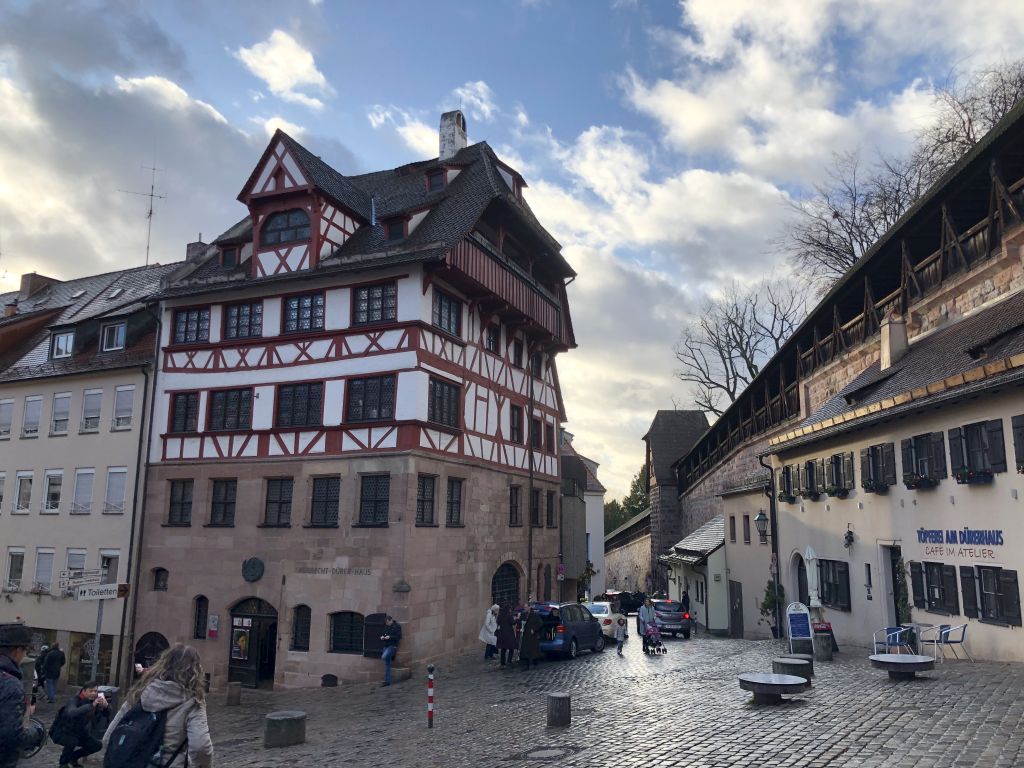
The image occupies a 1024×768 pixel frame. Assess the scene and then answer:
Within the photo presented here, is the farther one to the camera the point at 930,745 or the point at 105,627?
the point at 105,627

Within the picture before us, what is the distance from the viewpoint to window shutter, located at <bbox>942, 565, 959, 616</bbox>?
630 inches

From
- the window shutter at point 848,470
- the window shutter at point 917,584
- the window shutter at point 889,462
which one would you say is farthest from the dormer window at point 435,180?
the window shutter at point 917,584

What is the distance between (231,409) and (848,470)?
1834 cm

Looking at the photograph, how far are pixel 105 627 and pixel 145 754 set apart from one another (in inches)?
956

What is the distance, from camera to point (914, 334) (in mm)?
23016

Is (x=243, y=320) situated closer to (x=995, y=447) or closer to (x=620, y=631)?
(x=620, y=631)

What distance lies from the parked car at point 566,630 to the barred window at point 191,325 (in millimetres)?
13975

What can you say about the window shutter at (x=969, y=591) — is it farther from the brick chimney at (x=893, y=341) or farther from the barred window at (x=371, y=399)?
the barred window at (x=371, y=399)

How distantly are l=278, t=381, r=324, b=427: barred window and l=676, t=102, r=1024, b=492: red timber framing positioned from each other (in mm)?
16884

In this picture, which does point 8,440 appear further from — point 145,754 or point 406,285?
point 145,754

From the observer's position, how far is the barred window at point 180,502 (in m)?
26.3

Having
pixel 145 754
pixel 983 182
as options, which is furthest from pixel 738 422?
pixel 145 754

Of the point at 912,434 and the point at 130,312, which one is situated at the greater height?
the point at 130,312

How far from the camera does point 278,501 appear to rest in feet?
80.4
